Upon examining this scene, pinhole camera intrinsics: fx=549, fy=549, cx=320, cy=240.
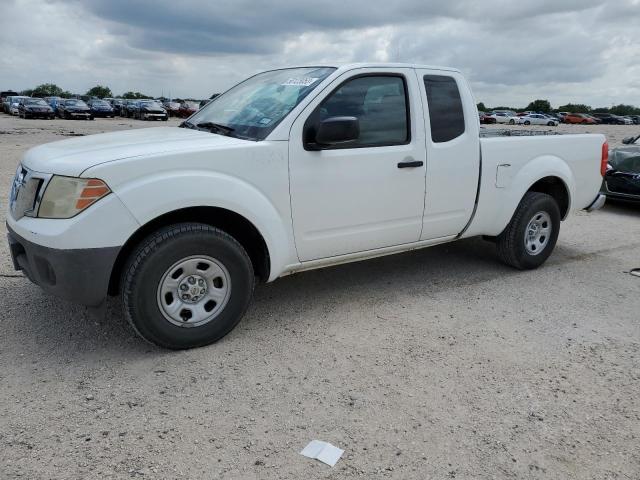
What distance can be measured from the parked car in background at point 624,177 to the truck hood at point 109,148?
736 centimetres

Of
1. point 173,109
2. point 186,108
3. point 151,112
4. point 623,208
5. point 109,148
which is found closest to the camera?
point 109,148

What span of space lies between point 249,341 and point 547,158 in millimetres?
3398

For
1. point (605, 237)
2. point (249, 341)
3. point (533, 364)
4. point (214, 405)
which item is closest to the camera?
point (214, 405)

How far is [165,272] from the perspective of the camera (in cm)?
331

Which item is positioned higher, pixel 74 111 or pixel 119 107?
pixel 119 107

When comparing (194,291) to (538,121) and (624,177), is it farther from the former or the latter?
(538,121)

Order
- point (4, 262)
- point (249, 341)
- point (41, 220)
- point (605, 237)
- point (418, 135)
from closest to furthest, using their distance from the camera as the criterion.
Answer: point (41, 220)
point (249, 341)
point (418, 135)
point (4, 262)
point (605, 237)

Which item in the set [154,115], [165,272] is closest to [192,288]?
[165,272]

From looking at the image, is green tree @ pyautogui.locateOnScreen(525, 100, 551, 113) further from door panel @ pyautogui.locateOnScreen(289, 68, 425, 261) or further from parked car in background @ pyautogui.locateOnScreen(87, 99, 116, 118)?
door panel @ pyautogui.locateOnScreen(289, 68, 425, 261)

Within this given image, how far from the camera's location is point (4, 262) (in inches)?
198

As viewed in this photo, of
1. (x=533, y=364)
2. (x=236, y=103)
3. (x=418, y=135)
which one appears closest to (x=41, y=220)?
(x=236, y=103)

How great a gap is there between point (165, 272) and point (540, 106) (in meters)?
94.7

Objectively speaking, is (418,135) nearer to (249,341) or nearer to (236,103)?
(236,103)

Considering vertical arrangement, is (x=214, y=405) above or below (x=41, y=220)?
below
